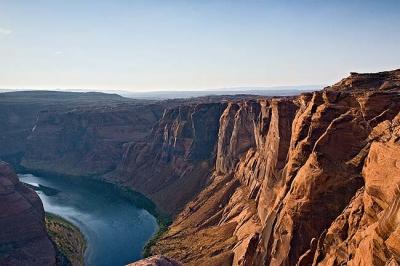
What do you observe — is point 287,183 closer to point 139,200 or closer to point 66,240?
point 66,240

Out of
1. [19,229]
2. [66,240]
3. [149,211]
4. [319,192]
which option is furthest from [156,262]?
[149,211]

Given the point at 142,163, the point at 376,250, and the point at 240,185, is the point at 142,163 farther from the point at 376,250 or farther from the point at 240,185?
the point at 376,250

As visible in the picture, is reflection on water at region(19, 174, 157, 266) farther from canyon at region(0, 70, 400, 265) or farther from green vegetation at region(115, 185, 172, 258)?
canyon at region(0, 70, 400, 265)

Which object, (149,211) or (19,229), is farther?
(149,211)

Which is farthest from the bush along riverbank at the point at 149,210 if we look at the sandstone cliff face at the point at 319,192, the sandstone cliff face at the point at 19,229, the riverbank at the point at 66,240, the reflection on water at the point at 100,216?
the sandstone cliff face at the point at 19,229

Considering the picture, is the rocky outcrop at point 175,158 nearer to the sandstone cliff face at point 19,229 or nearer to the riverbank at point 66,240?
the riverbank at point 66,240

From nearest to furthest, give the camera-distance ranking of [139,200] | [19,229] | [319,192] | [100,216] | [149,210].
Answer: [319,192] → [19,229] → [100,216] → [149,210] → [139,200]
